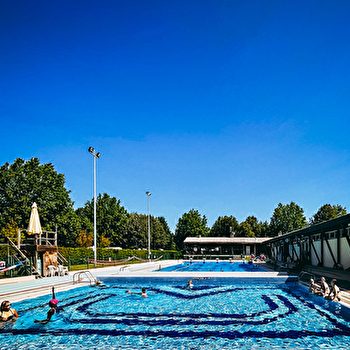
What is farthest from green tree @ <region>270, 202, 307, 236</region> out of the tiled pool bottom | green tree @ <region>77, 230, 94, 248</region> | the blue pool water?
the tiled pool bottom

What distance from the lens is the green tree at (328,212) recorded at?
77750 mm

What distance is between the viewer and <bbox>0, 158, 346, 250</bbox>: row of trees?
125ft

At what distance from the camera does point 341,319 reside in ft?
31.5

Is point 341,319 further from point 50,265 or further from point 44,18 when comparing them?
point 44,18

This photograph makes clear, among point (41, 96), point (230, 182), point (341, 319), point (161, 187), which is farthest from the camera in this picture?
point (161, 187)

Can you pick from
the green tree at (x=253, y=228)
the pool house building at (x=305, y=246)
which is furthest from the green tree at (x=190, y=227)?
Result: the pool house building at (x=305, y=246)

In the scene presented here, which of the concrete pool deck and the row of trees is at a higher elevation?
the row of trees

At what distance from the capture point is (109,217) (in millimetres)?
69812

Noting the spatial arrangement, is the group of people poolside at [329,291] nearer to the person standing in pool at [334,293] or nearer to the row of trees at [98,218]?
the person standing in pool at [334,293]

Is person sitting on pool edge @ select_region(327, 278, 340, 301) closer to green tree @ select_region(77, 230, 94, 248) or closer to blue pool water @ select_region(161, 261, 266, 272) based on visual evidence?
blue pool water @ select_region(161, 261, 266, 272)

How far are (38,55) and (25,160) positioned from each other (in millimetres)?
23305

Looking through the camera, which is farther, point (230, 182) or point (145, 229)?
point (145, 229)

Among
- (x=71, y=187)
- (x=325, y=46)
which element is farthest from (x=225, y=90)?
(x=71, y=187)

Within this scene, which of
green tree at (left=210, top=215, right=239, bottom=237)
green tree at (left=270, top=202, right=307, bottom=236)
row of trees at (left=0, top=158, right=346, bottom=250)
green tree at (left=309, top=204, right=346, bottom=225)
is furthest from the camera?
green tree at (left=210, top=215, right=239, bottom=237)
